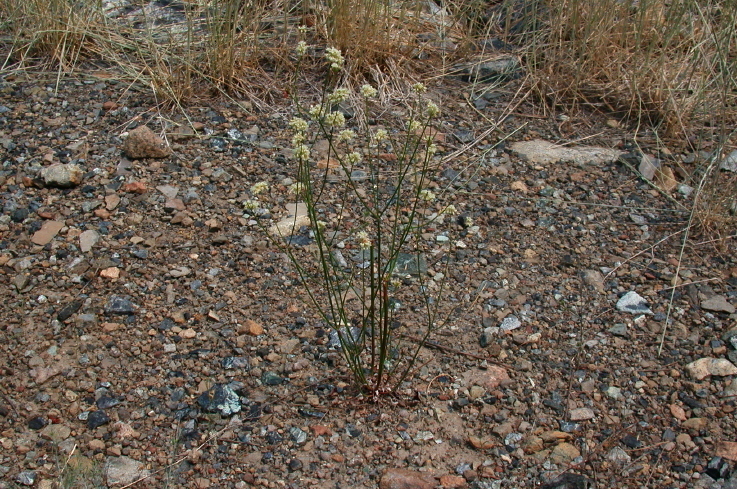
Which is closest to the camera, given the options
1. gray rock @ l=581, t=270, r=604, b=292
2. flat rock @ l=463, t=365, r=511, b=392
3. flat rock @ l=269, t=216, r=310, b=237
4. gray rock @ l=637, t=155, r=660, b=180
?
flat rock @ l=463, t=365, r=511, b=392

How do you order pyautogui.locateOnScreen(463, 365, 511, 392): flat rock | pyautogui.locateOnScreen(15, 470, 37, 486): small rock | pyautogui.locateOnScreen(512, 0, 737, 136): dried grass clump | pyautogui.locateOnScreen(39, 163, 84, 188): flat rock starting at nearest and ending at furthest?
pyautogui.locateOnScreen(15, 470, 37, 486): small rock, pyautogui.locateOnScreen(463, 365, 511, 392): flat rock, pyautogui.locateOnScreen(39, 163, 84, 188): flat rock, pyautogui.locateOnScreen(512, 0, 737, 136): dried grass clump

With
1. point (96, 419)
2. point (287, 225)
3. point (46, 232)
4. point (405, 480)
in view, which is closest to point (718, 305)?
point (405, 480)

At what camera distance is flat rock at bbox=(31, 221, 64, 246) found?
2.89m

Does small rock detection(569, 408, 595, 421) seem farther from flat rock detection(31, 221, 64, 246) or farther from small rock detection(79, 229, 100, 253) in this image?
flat rock detection(31, 221, 64, 246)

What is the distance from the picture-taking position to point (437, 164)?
3.40 m

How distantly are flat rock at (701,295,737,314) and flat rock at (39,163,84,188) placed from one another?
2.46m

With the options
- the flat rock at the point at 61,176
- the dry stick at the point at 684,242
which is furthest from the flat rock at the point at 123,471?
the dry stick at the point at 684,242

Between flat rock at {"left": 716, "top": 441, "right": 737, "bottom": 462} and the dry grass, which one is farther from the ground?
the dry grass

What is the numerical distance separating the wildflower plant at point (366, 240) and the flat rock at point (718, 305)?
94 cm

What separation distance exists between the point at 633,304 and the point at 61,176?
228cm

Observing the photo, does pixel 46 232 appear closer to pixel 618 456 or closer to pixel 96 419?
pixel 96 419

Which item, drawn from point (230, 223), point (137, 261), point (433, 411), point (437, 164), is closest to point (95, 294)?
point (137, 261)

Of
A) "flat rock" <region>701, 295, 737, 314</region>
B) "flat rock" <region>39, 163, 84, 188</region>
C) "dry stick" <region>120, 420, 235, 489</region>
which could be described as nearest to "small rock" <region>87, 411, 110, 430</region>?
"dry stick" <region>120, 420, 235, 489</region>

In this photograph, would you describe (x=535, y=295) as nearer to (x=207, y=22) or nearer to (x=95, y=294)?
(x=95, y=294)
